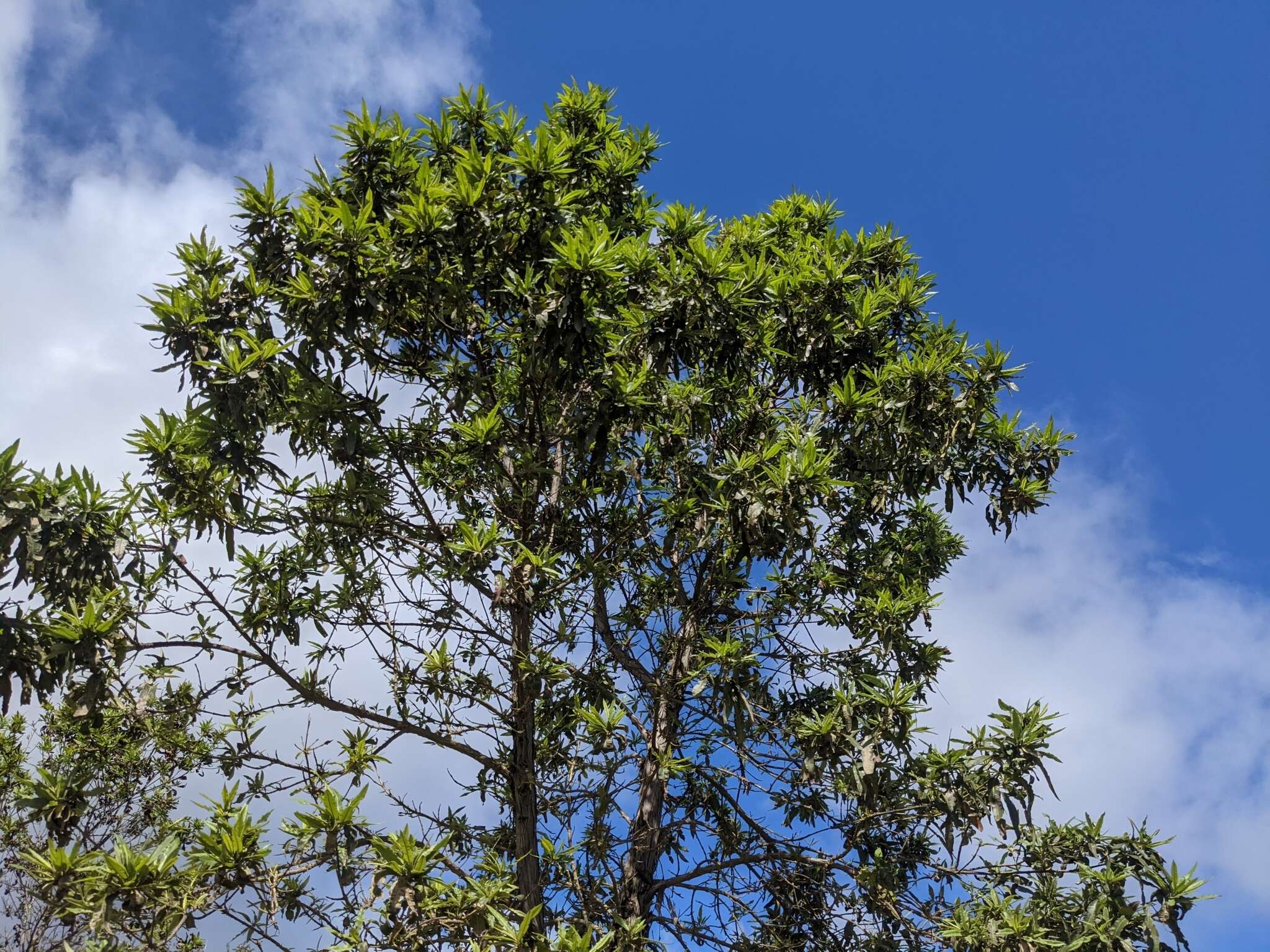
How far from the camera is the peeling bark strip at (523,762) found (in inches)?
283

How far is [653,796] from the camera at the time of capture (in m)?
8.23

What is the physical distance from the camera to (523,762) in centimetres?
739

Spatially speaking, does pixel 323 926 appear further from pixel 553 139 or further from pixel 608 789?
pixel 553 139

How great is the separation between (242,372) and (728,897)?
5.60 metres

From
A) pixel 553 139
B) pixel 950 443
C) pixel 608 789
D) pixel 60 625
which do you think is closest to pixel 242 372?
pixel 60 625

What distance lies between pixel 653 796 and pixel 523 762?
4.61ft

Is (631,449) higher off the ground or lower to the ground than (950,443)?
lower

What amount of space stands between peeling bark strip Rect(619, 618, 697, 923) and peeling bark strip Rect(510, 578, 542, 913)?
95cm

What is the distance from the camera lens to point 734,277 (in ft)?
22.9

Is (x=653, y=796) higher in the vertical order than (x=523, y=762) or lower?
higher

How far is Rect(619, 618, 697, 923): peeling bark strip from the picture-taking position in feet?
25.8

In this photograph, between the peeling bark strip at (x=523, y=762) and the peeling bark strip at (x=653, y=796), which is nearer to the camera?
the peeling bark strip at (x=523, y=762)

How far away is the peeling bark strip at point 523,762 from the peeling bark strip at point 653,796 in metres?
0.95

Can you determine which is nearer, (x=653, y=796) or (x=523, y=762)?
(x=523, y=762)
